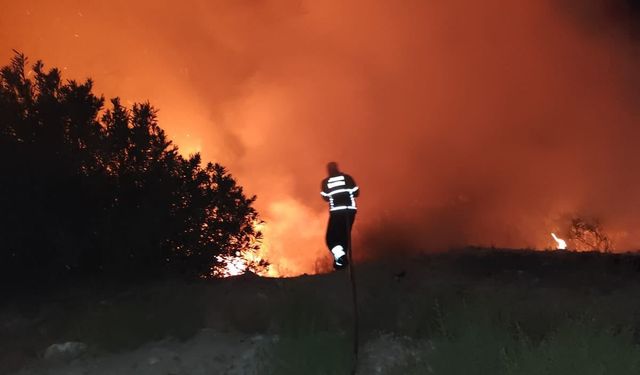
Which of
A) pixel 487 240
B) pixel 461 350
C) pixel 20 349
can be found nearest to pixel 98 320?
pixel 20 349

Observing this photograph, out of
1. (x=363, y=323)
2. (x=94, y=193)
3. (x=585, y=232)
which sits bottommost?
(x=363, y=323)

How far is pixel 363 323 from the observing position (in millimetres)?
5977

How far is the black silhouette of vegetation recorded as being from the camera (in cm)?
850

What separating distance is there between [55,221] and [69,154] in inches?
42.2

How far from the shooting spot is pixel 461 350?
4.48 metres

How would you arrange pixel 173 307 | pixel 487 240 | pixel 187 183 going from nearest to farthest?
pixel 173 307 → pixel 187 183 → pixel 487 240

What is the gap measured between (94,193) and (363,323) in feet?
17.3

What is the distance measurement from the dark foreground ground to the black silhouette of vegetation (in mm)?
689

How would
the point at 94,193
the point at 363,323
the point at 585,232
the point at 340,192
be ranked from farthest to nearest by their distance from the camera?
the point at 585,232
the point at 94,193
the point at 340,192
the point at 363,323

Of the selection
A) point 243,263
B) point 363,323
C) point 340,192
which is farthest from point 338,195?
point 243,263

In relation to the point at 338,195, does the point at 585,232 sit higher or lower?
higher

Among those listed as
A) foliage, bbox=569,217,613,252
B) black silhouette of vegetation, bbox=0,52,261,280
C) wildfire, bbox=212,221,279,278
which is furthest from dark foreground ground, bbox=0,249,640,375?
foliage, bbox=569,217,613,252

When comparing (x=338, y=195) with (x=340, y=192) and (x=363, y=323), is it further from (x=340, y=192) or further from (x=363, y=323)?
(x=363, y=323)

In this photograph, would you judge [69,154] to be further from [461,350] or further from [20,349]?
[461,350]
